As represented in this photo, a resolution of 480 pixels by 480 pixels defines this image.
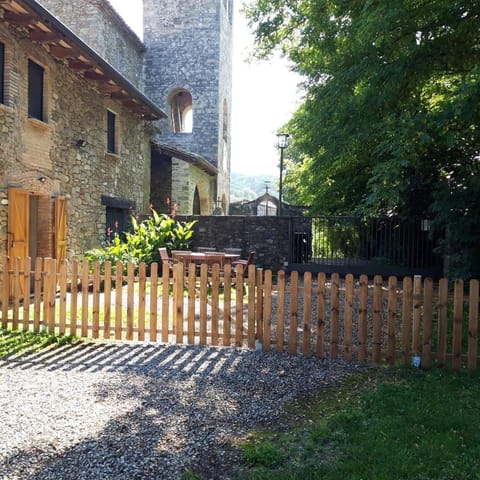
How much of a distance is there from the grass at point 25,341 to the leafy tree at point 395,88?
16.9 feet

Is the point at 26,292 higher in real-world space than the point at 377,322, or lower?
higher

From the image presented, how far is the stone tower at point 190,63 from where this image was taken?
2284cm

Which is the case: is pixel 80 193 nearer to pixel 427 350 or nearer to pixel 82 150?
pixel 82 150

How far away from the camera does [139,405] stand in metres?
3.86

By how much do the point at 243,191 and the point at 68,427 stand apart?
3610 inches

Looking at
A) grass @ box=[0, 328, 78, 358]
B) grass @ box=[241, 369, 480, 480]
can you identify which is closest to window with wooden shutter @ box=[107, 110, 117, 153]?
grass @ box=[0, 328, 78, 358]

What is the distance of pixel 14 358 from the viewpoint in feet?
16.7

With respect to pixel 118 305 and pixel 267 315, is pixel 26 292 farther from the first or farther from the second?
pixel 267 315

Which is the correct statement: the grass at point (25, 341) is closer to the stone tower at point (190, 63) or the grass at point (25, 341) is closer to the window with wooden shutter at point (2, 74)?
the window with wooden shutter at point (2, 74)

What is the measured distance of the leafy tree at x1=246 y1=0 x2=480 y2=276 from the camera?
6.85 m

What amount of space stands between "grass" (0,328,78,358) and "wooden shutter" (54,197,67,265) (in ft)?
13.4

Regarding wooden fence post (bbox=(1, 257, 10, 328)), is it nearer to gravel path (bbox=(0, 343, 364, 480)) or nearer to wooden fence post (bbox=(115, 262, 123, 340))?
gravel path (bbox=(0, 343, 364, 480))

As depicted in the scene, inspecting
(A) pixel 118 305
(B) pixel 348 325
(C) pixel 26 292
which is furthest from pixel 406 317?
(C) pixel 26 292

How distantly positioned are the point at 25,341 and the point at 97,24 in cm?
1439
